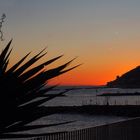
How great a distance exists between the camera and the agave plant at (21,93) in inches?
125

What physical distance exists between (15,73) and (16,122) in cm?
36

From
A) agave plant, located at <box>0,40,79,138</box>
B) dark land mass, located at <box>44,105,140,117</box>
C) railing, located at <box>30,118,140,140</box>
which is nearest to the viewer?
agave plant, located at <box>0,40,79,138</box>

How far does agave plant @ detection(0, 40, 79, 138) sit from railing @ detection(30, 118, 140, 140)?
514 centimetres

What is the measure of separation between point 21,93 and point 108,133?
29.6ft

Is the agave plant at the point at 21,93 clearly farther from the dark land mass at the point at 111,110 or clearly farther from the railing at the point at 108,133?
the dark land mass at the point at 111,110

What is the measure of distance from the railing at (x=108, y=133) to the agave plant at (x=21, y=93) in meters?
5.14

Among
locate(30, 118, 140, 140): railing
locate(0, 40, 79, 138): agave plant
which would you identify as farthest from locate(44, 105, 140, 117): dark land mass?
locate(0, 40, 79, 138): agave plant

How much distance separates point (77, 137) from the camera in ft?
32.5

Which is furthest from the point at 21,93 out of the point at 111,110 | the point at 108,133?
the point at 111,110

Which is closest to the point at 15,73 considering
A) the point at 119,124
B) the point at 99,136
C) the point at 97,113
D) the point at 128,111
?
the point at 99,136

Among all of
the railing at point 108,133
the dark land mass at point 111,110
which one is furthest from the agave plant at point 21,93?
the dark land mass at point 111,110

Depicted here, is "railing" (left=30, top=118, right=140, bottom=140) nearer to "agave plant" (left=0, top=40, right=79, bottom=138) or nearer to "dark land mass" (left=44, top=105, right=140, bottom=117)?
"agave plant" (left=0, top=40, right=79, bottom=138)

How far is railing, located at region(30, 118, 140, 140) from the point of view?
30.8 feet

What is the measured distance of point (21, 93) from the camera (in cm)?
323
